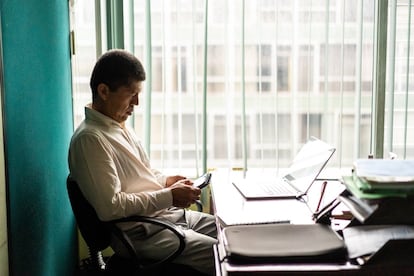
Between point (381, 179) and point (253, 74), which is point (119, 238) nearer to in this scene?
point (381, 179)

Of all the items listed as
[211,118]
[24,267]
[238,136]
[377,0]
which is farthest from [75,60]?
[377,0]

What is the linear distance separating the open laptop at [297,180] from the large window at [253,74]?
18.5 inches

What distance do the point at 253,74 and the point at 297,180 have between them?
767 millimetres

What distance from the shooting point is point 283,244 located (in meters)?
1.35

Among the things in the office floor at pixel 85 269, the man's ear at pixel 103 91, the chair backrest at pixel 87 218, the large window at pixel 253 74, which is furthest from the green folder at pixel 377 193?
the office floor at pixel 85 269

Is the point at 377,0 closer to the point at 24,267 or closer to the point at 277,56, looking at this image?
the point at 277,56

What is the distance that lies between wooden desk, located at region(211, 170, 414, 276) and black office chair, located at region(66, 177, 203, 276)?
9.3 inches

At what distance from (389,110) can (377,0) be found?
0.59 meters

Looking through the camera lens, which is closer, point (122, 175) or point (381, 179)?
point (381, 179)

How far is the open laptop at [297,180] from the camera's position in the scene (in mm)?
2051

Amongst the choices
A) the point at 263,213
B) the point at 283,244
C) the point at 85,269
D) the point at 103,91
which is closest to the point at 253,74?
the point at 103,91

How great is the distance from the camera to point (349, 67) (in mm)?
Answer: 2762

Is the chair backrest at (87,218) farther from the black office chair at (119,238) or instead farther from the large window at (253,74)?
the large window at (253,74)

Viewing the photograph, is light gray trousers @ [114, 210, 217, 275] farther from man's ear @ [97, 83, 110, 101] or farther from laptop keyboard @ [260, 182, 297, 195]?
man's ear @ [97, 83, 110, 101]
